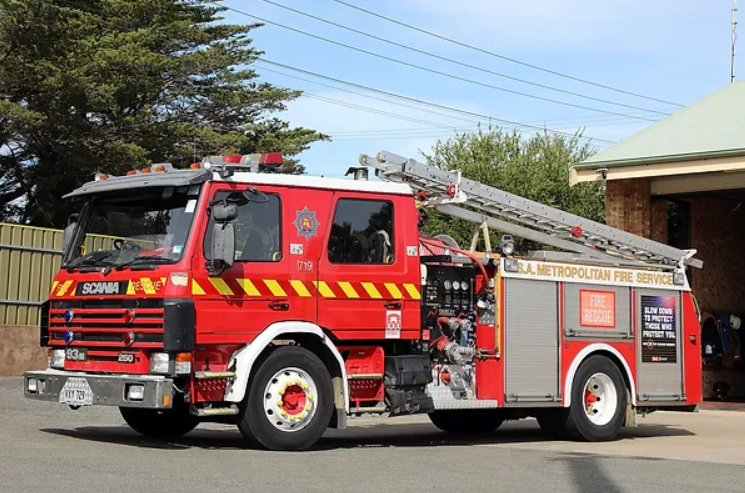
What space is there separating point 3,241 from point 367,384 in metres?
10.4

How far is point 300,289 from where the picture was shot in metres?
11.6

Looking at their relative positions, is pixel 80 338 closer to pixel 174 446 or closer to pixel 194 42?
pixel 174 446

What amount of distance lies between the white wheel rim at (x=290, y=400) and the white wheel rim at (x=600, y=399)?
4066 millimetres

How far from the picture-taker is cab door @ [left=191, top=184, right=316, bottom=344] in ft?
36.2

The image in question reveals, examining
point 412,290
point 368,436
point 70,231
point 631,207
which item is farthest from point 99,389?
point 631,207

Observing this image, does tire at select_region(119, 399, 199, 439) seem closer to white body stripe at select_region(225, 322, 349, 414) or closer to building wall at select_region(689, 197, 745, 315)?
white body stripe at select_region(225, 322, 349, 414)

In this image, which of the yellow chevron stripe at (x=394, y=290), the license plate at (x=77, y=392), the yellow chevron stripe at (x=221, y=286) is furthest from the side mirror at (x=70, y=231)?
the yellow chevron stripe at (x=394, y=290)

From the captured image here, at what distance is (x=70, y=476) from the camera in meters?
8.77

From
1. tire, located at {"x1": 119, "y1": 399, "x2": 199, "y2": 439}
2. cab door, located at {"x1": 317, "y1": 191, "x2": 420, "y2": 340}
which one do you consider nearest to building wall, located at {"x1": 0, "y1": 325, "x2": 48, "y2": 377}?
tire, located at {"x1": 119, "y1": 399, "x2": 199, "y2": 439}

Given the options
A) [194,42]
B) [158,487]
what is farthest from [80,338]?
[194,42]

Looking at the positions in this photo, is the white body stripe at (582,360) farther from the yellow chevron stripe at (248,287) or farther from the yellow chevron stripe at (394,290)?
the yellow chevron stripe at (248,287)

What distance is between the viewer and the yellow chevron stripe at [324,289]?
11.7 meters

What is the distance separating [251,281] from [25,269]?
10.8m

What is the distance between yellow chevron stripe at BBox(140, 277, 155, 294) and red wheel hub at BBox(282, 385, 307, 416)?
156cm
